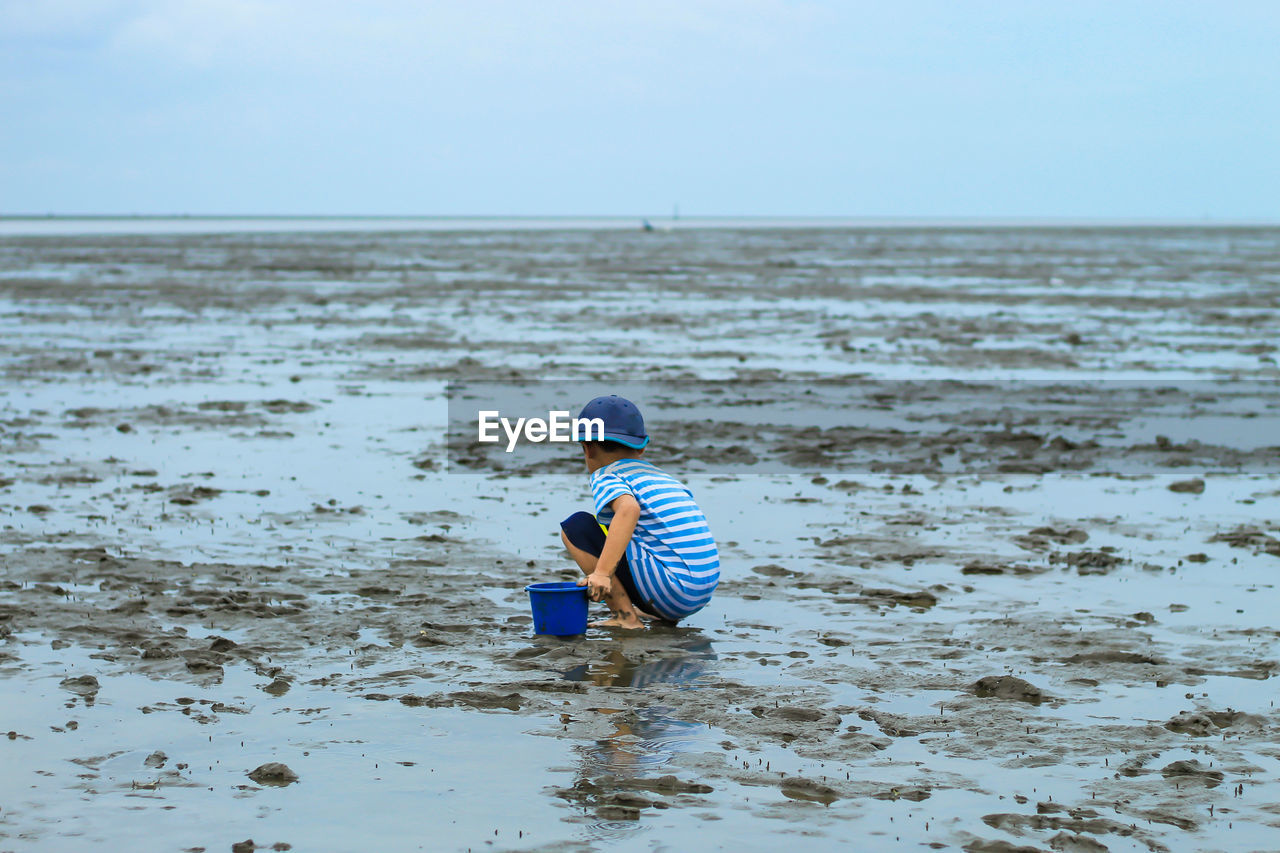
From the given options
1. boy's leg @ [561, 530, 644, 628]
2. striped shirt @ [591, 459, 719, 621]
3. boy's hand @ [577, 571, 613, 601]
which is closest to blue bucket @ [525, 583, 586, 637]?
boy's hand @ [577, 571, 613, 601]

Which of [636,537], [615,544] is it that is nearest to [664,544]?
[636,537]

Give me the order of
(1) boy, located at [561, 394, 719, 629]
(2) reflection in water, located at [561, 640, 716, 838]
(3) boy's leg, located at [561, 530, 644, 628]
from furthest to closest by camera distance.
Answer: (3) boy's leg, located at [561, 530, 644, 628] → (1) boy, located at [561, 394, 719, 629] → (2) reflection in water, located at [561, 640, 716, 838]

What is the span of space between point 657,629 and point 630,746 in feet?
6.25

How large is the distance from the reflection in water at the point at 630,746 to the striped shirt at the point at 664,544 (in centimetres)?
47

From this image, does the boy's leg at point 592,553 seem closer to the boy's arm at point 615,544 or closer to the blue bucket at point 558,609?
the boy's arm at point 615,544

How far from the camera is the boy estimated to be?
6.89 meters

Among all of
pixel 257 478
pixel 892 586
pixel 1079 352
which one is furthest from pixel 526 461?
→ pixel 1079 352

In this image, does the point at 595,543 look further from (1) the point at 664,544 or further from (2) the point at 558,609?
(2) the point at 558,609

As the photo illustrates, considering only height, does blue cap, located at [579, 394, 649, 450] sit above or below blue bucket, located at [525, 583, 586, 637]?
above

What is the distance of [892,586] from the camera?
788 centimetres

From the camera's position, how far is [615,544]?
22.4ft

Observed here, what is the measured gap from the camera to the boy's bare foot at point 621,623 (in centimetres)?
710

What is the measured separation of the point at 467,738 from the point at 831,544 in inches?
160

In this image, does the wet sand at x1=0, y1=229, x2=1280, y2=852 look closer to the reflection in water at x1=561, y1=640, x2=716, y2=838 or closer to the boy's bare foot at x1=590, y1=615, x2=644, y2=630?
the reflection in water at x1=561, y1=640, x2=716, y2=838
